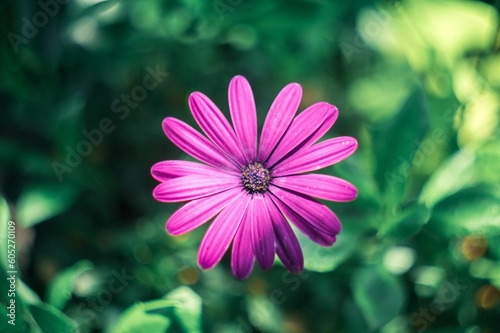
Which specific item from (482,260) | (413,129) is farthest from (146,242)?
(482,260)

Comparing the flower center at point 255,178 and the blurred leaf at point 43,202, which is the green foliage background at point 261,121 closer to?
the blurred leaf at point 43,202

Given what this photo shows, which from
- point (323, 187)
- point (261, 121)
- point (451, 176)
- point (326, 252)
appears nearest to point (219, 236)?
point (323, 187)

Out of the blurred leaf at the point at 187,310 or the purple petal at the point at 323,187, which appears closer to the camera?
the purple petal at the point at 323,187

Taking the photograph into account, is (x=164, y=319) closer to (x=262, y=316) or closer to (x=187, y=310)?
(x=187, y=310)

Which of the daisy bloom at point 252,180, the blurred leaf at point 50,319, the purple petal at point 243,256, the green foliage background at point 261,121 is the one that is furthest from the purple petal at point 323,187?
the blurred leaf at point 50,319

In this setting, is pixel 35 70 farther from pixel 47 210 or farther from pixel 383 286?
pixel 383 286

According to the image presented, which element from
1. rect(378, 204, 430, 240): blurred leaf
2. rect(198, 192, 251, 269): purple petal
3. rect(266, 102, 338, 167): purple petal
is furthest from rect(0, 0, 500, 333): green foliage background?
rect(266, 102, 338, 167): purple petal
